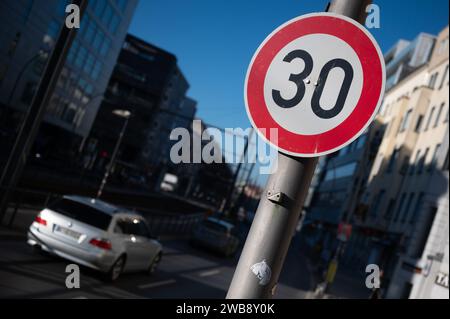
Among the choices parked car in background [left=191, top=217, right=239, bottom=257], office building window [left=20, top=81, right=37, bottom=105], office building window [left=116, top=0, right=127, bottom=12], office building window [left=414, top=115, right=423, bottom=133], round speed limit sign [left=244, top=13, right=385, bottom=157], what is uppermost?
office building window [left=116, top=0, right=127, bottom=12]

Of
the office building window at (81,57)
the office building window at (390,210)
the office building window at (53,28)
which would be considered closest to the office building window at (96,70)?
the office building window at (81,57)

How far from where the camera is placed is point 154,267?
57.4ft

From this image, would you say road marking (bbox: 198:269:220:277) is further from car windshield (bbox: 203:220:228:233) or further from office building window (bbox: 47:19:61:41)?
office building window (bbox: 47:19:61:41)

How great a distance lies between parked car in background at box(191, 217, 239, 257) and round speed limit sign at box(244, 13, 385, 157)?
2498cm

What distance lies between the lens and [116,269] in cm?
1462

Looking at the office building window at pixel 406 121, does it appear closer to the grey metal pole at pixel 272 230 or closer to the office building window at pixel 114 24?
the office building window at pixel 114 24

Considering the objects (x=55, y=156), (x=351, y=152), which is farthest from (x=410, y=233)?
(x=55, y=156)

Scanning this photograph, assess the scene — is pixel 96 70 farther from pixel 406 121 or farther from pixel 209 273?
pixel 209 273

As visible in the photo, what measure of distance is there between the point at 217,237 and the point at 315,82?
26385mm

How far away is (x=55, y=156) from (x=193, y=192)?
67318mm

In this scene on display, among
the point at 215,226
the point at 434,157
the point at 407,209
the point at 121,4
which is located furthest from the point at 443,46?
the point at 121,4

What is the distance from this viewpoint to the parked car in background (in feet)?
91.9

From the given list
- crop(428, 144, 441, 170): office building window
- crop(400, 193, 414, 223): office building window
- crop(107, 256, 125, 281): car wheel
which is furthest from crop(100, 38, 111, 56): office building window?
crop(107, 256, 125, 281): car wheel
